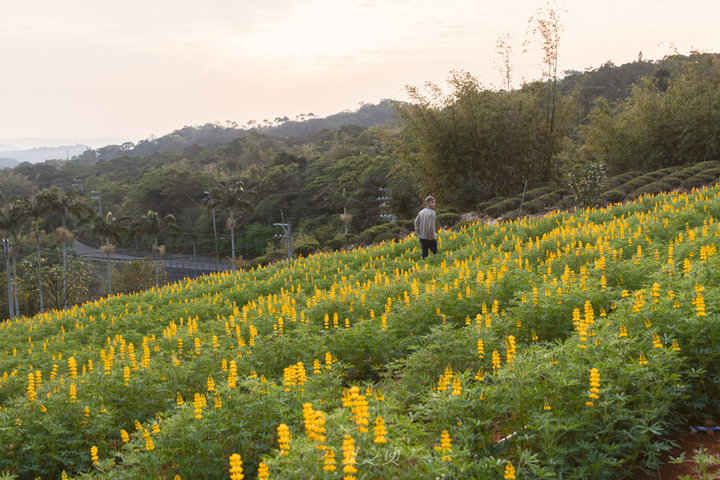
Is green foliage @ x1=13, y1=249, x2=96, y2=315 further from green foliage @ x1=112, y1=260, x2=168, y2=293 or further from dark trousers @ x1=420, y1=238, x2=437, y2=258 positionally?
dark trousers @ x1=420, y1=238, x2=437, y2=258

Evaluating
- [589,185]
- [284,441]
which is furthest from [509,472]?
[589,185]

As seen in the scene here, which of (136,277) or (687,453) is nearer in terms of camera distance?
(687,453)

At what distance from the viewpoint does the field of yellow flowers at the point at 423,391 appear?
2953 mm

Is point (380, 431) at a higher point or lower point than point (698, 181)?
lower

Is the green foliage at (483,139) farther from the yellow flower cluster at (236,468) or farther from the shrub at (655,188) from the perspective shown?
the yellow flower cluster at (236,468)

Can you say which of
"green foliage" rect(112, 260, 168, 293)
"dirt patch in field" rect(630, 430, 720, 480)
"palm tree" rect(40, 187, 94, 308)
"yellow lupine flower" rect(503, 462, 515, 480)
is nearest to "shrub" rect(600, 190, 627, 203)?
"dirt patch in field" rect(630, 430, 720, 480)

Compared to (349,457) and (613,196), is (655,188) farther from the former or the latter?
(349,457)

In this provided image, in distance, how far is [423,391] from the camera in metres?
3.79

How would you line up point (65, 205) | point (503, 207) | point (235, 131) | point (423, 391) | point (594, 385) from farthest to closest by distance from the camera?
point (235, 131) < point (65, 205) < point (503, 207) < point (423, 391) < point (594, 385)

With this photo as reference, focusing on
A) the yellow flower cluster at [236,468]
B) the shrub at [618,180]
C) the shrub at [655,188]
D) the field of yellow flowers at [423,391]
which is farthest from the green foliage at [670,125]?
the yellow flower cluster at [236,468]

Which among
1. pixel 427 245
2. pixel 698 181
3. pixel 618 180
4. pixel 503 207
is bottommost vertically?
pixel 427 245

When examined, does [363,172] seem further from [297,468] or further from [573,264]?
[297,468]

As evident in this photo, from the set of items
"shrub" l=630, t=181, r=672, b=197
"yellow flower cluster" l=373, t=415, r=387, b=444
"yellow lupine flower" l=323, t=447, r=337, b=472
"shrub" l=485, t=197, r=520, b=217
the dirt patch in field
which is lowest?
the dirt patch in field

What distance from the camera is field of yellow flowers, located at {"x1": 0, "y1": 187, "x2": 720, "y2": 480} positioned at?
2953mm
